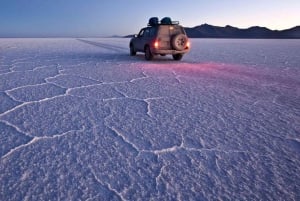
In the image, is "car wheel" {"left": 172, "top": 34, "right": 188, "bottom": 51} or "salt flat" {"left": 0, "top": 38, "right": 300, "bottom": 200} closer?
"salt flat" {"left": 0, "top": 38, "right": 300, "bottom": 200}

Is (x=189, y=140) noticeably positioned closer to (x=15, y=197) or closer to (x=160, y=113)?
(x=160, y=113)

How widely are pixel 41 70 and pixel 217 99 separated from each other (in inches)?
187

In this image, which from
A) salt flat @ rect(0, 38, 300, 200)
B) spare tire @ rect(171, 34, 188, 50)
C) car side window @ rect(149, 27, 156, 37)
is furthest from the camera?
car side window @ rect(149, 27, 156, 37)

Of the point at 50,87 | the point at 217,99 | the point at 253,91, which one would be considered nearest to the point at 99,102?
the point at 50,87

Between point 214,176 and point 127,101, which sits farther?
point 127,101

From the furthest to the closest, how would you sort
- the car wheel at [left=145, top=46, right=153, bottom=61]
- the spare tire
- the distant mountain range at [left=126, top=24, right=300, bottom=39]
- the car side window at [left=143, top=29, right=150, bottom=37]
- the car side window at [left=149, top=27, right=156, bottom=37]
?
→ the distant mountain range at [left=126, top=24, right=300, bottom=39]
the car side window at [left=143, top=29, right=150, bottom=37]
the car wheel at [left=145, top=46, right=153, bottom=61]
the car side window at [left=149, top=27, right=156, bottom=37]
the spare tire

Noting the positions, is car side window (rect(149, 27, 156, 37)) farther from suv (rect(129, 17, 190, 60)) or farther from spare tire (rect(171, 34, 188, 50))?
spare tire (rect(171, 34, 188, 50))

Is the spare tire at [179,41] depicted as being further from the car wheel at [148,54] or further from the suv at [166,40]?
the car wheel at [148,54]

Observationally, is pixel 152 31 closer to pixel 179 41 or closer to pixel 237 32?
pixel 179 41

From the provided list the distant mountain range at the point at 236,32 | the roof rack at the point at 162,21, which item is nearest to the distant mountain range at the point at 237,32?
the distant mountain range at the point at 236,32

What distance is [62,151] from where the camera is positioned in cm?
237

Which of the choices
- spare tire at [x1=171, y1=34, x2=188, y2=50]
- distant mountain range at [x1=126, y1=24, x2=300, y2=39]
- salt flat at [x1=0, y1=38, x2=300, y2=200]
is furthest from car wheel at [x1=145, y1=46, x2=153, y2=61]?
distant mountain range at [x1=126, y1=24, x2=300, y2=39]

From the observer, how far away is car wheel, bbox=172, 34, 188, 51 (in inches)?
339

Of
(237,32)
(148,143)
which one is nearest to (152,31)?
(148,143)
